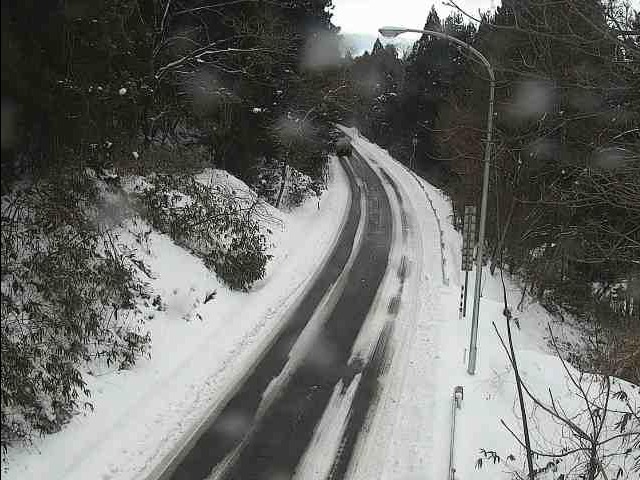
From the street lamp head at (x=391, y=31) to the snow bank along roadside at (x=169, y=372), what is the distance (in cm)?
756

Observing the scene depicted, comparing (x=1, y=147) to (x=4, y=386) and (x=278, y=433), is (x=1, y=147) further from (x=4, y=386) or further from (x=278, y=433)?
(x=278, y=433)

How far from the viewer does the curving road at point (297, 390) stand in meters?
9.09

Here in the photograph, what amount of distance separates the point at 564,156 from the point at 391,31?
8996 millimetres

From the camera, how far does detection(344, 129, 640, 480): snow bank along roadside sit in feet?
29.6

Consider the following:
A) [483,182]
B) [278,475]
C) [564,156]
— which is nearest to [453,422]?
[278,475]

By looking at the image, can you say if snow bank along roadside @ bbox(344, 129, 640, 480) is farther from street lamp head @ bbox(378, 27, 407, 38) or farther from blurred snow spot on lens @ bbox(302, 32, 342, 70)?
blurred snow spot on lens @ bbox(302, 32, 342, 70)

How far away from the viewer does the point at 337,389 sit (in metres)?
11.6

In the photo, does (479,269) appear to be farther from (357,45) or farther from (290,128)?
(357,45)

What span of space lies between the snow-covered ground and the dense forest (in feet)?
6.94

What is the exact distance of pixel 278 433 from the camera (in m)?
9.91

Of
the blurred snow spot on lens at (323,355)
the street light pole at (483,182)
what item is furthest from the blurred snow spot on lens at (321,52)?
the blurred snow spot on lens at (323,355)

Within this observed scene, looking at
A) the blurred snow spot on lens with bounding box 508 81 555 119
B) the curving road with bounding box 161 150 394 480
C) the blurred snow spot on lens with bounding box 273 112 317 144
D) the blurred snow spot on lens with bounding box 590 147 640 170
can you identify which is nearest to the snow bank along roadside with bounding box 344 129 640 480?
the curving road with bounding box 161 150 394 480

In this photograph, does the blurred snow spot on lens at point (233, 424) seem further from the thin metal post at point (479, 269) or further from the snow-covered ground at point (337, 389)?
the thin metal post at point (479, 269)

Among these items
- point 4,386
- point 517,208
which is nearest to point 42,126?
point 4,386
